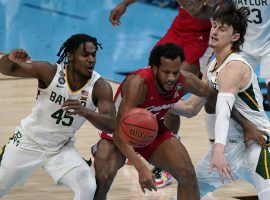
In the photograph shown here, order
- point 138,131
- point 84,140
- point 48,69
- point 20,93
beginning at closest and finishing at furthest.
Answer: point 138,131 < point 48,69 < point 84,140 < point 20,93

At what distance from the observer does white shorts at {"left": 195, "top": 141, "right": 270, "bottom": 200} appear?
673cm

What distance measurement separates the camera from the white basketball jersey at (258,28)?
9016 mm

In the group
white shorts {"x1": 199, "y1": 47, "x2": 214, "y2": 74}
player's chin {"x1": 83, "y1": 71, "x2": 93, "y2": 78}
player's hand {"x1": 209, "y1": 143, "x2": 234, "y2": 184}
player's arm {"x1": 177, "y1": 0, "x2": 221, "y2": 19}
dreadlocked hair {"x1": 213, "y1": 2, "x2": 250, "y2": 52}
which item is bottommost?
player's hand {"x1": 209, "y1": 143, "x2": 234, "y2": 184}

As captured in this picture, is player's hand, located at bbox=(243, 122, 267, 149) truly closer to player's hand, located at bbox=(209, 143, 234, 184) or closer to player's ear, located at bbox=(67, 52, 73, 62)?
player's hand, located at bbox=(209, 143, 234, 184)

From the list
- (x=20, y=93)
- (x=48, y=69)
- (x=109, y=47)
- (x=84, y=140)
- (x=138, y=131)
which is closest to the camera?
(x=138, y=131)

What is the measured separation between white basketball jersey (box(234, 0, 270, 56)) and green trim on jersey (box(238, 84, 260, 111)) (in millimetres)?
2193

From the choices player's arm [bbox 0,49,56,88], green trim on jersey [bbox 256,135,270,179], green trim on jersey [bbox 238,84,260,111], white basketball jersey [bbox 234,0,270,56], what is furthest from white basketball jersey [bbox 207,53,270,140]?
white basketball jersey [bbox 234,0,270,56]

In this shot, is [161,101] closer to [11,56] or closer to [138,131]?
[138,131]

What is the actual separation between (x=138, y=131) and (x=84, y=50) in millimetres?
790

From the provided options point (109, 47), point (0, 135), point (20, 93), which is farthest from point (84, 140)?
point (109, 47)

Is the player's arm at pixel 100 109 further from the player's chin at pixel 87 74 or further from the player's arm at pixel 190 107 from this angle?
the player's arm at pixel 190 107

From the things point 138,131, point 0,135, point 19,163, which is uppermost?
point 138,131

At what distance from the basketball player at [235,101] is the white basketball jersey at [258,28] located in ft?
6.22

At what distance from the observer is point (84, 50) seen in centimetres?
695
